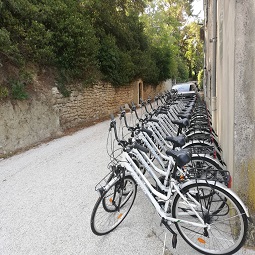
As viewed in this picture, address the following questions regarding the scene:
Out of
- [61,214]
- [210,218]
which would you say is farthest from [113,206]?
[210,218]

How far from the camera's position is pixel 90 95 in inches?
396

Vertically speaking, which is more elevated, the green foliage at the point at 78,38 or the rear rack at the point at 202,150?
the green foliage at the point at 78,38

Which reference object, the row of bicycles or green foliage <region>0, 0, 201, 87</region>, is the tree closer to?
green foliage <region>0, 0, 201, 87</region>

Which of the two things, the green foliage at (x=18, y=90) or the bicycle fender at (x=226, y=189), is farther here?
the green foliage at (x=18, y=90)

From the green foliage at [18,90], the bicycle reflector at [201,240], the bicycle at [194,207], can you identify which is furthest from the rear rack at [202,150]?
the green foliage at [18,90]

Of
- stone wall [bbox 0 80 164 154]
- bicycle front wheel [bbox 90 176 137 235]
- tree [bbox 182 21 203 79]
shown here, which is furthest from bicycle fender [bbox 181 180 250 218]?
tree [bbox 182 21 203 79]

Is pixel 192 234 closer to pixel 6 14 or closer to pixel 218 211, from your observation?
pixel 218 211

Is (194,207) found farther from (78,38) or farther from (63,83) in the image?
(78,38)

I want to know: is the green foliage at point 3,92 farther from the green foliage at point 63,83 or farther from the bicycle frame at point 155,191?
the bicycle frame at point 155,191

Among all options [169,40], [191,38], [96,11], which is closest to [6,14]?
[96,11]

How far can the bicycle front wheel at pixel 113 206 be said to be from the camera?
258cm

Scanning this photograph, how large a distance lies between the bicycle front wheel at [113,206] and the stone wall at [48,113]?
408cm

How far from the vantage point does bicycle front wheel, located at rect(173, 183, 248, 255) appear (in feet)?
6.98

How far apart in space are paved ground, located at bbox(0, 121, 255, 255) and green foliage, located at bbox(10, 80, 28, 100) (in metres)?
1.87
